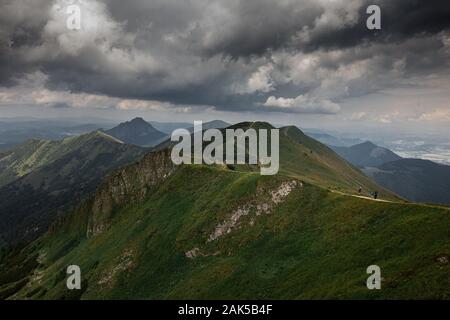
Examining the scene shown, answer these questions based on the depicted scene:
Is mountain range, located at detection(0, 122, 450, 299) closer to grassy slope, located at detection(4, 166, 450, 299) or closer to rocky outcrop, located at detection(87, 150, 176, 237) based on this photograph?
grassy slope, located at detection(4, 166, 450, 299)

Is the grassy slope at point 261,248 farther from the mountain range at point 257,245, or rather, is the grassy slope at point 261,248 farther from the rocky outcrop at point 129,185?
the rocky outcrop at point 129,185

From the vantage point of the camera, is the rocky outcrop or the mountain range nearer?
the mountain range

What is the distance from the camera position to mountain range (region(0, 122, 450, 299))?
55.8 m

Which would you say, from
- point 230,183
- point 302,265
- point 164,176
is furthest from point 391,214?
point 164,176

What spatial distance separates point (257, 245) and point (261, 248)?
201 centimetres

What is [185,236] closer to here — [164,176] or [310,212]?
[310,212]

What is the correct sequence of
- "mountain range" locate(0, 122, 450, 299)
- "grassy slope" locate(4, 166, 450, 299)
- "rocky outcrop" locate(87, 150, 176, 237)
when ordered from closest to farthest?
"grassy slope" locate(4, 166, 450, 299) < "mountain range" locate(0, 122, 450, 299) < "rocky outcrop" locate(87, 150, 176, 237)

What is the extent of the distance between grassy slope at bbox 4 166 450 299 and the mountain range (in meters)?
0.25

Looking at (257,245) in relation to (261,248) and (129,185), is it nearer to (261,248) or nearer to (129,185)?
(261,248)

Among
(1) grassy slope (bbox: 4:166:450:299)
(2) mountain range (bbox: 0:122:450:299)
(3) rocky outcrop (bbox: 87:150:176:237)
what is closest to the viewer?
(1) grassy slope (bbox: 4:166:450:299)

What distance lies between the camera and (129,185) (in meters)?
179

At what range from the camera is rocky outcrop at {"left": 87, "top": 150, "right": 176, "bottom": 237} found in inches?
6437

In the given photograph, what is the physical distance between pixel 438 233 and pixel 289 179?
44904mm

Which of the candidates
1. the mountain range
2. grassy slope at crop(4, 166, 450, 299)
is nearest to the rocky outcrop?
the mountain range
